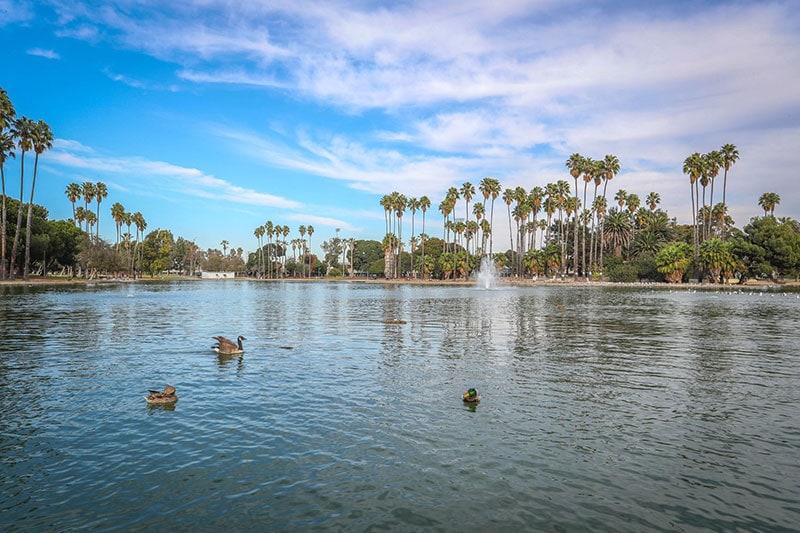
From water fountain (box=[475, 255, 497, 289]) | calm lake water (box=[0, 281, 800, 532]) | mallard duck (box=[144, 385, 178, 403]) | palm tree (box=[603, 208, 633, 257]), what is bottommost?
calm lake water (box=[0, 281, 800, 532])

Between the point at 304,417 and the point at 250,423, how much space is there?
4.66ft

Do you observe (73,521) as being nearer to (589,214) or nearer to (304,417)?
(304,417)

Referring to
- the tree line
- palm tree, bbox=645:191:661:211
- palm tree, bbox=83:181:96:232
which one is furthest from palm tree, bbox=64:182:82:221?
palm tree, bbox=645:191:661:211

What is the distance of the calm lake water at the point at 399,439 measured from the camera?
8484mm

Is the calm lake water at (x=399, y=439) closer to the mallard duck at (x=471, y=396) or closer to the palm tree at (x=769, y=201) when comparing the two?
the mallard duck at (x=471, y=396)

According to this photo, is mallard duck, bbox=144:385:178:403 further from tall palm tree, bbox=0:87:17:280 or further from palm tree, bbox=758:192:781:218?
palm tree, bbox=758:192:781:218

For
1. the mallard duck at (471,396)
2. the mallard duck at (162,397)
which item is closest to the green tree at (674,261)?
the mallard duck at (471,396)

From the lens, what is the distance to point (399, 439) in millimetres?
11906

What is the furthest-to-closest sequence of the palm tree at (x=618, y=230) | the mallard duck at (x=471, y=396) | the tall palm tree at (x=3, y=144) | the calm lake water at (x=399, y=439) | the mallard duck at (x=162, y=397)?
the palm tree at (x=618, y=230)
the tall palm tree at (x=3, y=144)
the mallard duck at (x=471, y=396)
the mallard duck at (x=162, y=397)
the calm lake water at (x=399, y=439)

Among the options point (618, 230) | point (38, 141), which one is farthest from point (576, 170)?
point (38, 141)

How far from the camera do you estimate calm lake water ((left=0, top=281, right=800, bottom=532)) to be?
8.48 meters

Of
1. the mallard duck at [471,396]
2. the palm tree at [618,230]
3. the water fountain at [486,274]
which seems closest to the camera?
the mallard duck at [471,396]

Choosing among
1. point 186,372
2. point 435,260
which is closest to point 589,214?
point 435,260

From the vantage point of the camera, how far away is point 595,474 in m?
10.0
